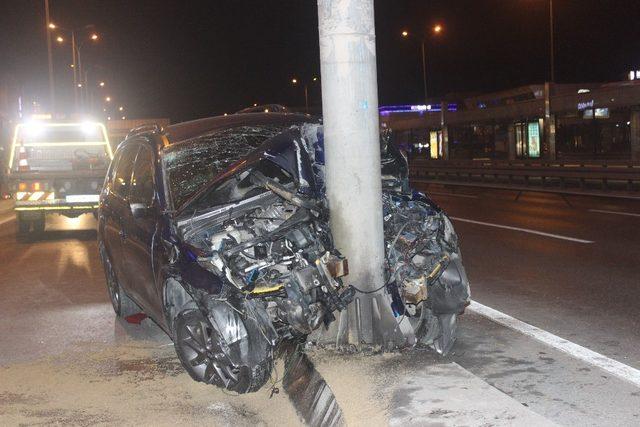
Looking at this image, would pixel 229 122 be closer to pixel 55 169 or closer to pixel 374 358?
pixel 374 358

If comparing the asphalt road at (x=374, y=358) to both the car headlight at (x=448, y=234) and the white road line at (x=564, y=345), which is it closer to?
the white road line at (x=564, y=345)

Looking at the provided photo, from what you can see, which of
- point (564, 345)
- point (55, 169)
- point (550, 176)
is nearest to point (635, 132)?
point (550, 176)

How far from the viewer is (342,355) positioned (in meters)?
5.82

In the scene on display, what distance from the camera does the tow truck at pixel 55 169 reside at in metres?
14.8

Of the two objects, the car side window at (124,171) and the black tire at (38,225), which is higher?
the car side window at (124,171)

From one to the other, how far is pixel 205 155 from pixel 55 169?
35.2 ft

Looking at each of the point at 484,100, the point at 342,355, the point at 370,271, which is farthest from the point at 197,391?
the point at 484,100

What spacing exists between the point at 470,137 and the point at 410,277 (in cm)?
5021

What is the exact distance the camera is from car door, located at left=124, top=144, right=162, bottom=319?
612 centimetres

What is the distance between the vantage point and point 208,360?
17.4 ft

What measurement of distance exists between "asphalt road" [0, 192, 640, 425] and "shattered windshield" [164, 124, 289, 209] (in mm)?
1402

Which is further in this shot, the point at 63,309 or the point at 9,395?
the point at 63,309

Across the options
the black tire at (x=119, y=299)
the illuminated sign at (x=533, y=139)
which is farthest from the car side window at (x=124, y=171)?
the illuminated sign at (x=533, y=139)

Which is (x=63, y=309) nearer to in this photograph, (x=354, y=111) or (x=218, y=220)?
(x=218, y=220)
